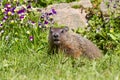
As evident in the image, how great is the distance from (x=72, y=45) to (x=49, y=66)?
1236 mm

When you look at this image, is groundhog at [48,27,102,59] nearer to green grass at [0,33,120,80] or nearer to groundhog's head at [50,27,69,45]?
groundhog's head at [50,27,69,45]

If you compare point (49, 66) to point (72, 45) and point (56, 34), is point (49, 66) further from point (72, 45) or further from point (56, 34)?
point (72, 45)

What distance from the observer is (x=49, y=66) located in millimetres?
7086

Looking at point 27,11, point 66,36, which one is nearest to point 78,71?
point 66,36

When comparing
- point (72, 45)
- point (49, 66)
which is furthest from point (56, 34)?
point (49, 66)

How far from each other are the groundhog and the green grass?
25 cm

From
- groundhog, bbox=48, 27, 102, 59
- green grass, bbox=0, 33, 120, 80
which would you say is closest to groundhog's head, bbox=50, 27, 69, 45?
groundhog, bbox=48, 27, 102, 59

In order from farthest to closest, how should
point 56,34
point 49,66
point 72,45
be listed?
point 72,45 → point 56,34 → point 49,66

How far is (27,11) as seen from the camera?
30.5 feet

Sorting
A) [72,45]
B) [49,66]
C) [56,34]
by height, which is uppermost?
[56,34]

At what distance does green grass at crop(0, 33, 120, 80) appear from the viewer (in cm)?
624

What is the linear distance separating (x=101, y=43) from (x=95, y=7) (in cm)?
72

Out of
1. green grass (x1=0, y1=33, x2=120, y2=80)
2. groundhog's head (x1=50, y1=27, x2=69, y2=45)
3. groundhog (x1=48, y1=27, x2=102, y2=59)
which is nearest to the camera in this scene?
green grass (x1=0, y1=33, x2=120, y2=80)

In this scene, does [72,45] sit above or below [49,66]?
below
